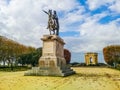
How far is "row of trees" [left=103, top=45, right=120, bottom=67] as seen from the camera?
83.9m

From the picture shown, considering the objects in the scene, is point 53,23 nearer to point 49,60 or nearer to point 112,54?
point 49,60

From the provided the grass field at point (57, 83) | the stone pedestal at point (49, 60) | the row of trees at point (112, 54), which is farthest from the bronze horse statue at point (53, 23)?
the row of trees at point (112, 54)

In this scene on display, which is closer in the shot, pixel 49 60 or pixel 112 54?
pixel 49 60

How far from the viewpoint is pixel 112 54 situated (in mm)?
87938

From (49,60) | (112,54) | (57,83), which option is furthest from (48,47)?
(112,54)

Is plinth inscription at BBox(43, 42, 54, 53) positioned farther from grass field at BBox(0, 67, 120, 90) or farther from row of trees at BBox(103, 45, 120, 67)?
row of trees at BBox(103, 45, 120, 67)

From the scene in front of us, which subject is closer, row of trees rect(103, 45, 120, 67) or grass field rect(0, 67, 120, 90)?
grass field rect(0, 67, 120, 90)

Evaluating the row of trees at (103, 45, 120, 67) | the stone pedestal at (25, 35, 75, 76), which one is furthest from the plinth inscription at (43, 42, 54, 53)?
the row of trees at (103, 45, 120, 67)

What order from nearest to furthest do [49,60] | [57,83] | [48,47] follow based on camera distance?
[57,83] < [49,60] < [48,47]

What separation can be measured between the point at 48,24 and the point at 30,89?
49.8ft

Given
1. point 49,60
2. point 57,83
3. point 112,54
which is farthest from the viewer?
point 112,54

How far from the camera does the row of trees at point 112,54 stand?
83875 mm

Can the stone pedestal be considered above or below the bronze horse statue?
below

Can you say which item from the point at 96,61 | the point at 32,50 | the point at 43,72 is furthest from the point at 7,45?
the point at 96,61
